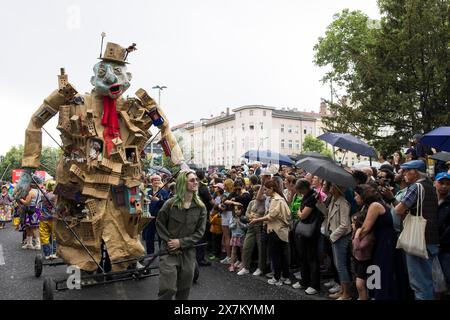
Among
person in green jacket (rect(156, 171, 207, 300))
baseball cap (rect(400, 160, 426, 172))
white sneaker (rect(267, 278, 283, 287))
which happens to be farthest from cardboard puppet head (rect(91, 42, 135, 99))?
baseball cap (rect(400, 160, 426, 172))

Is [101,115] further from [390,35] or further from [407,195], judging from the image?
[390,35]

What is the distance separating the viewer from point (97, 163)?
22.1ft

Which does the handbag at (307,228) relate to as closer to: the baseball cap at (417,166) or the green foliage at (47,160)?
the baseball cap at (417,166)

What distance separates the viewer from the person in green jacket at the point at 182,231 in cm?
482

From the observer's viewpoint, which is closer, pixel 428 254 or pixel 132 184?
pixel 428 254

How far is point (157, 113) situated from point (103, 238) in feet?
6.81

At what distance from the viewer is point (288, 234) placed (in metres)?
7.54

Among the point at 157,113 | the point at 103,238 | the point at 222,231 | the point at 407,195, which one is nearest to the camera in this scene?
the point at 407,195

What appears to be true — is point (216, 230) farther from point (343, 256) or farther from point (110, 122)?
point (343, 256)

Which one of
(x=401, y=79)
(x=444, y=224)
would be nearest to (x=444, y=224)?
(x=444, y=224)

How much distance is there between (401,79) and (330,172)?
15032mm

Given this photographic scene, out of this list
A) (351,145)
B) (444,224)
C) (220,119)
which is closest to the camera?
(444,224)

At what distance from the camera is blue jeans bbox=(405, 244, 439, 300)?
5.17 metres

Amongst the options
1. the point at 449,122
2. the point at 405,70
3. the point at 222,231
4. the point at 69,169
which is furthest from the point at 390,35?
the point at 69,169
